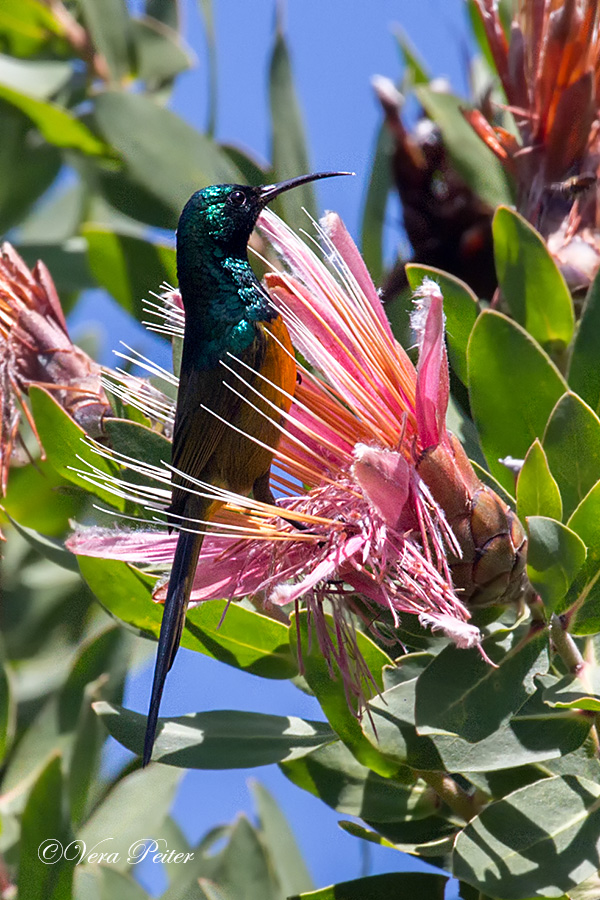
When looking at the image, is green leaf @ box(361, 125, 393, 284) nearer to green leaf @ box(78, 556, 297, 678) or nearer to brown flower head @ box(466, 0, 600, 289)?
brown flower head @ box(466, 0, 600, 289)

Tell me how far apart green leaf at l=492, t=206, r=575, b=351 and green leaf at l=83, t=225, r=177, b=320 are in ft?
1.60

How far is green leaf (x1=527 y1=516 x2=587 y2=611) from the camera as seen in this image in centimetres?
94

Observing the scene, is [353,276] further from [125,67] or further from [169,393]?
[125,67]

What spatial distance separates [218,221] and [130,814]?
838 mm

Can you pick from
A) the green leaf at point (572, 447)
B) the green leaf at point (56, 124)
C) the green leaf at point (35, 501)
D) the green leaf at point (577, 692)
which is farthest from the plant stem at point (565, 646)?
the green leaf at point (56, 124)

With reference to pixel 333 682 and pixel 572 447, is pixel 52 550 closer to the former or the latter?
pixel 333 682

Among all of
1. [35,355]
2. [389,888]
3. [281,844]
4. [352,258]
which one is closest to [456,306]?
[352,258]

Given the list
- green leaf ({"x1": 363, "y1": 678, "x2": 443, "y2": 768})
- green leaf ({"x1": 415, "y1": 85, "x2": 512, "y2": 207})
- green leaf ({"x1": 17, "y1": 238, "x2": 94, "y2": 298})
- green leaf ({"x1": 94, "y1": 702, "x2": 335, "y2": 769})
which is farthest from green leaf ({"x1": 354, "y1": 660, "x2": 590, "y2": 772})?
green leaf ({"x1": 17, "y1": 238, "x2": 94, "y2": 298})

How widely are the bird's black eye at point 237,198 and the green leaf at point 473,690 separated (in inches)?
26.2

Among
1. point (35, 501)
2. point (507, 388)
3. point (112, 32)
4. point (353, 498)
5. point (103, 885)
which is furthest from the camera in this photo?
point (112, 32)

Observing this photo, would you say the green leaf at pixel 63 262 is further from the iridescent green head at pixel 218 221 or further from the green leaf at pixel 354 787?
the green leaf at pixel 354 787

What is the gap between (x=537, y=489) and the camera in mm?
1003

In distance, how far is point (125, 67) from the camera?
6.61 feet

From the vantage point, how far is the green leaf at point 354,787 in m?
1.22
